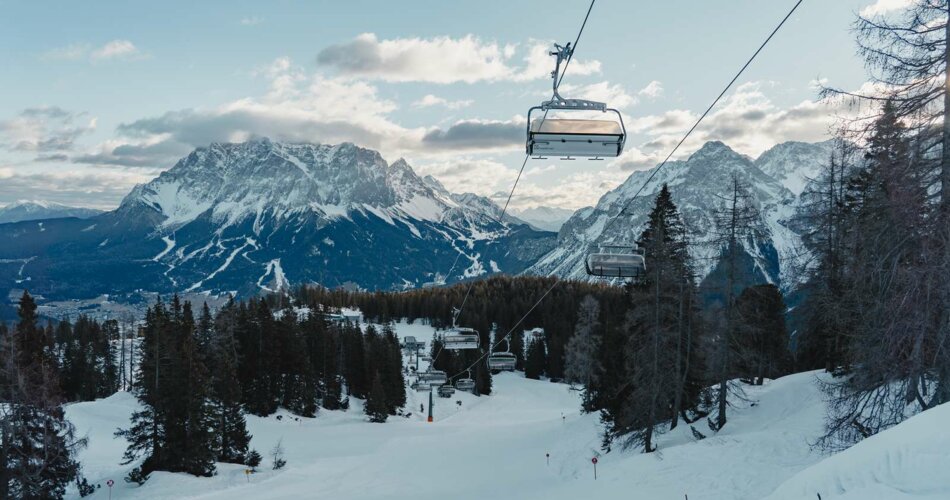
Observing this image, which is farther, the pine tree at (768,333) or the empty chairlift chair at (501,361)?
the empty chairlift chair at (501,361)

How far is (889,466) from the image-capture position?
32.5 feet

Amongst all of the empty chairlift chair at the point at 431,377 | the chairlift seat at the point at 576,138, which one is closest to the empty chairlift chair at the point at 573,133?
the chairlift seat at the point at 576,138

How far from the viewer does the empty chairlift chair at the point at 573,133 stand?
13.1m

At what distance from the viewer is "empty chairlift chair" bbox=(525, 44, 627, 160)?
13133 millimetres

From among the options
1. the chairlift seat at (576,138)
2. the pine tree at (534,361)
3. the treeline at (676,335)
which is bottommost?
the pine tree at (534,361)

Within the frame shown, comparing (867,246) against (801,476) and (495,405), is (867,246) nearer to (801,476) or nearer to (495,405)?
(801,476)

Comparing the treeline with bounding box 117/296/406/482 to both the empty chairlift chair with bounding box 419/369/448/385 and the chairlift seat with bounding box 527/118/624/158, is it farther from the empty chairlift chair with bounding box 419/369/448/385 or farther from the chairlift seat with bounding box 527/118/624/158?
the chairlift seat with bounding box 527/118/624/158

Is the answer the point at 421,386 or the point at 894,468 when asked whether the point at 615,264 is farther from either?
the point at 421,386

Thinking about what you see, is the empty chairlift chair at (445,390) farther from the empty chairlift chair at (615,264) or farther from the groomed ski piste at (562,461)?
the empty chairlift chair at (615,264)

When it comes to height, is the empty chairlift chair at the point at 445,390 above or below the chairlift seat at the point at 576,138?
below

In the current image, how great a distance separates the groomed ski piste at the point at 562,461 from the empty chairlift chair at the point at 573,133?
7246mm

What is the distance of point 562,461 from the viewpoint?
34.1 meters

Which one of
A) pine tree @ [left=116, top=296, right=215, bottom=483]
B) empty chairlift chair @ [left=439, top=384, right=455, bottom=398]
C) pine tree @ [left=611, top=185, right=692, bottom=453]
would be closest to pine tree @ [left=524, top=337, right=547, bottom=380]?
empty chairlift chair @ [left=439, top=384, right=455, bottom=398]

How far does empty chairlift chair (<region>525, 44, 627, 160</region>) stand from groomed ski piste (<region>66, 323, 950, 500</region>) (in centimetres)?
725
